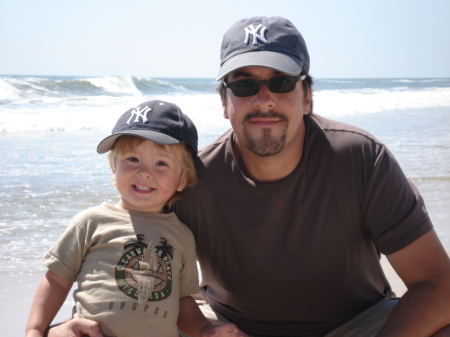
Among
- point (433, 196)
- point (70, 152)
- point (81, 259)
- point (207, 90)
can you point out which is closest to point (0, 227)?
point (81, 259)

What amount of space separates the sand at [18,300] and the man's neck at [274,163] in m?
1.55

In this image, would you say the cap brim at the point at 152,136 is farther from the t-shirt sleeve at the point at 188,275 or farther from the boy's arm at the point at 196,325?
the boy's arm at the point at 196,325

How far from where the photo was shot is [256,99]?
8.34 feet

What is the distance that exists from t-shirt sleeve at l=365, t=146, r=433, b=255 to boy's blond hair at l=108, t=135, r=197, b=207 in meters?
0.81

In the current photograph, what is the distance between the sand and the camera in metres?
3.10

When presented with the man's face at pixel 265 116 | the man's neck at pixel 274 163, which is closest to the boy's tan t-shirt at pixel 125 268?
the man's neck at pixel 274 163

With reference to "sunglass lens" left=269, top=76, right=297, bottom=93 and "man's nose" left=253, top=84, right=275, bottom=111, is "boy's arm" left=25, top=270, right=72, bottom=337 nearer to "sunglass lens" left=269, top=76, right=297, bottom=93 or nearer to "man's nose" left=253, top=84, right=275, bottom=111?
"man's nose" left=253, top=84, right=275, bottom=111

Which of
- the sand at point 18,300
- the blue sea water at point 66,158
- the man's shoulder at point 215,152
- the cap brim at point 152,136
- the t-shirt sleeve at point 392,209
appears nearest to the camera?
the t-shirt sleeve at point 392,209

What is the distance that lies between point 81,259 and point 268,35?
1.32 metres

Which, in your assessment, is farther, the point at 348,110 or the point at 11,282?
the point at 348,110

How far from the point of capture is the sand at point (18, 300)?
3102 mm

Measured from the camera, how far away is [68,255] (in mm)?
2305

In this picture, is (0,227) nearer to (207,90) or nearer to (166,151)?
(166,151)

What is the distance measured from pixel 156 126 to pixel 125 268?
640 mm
